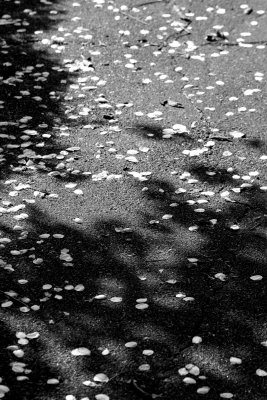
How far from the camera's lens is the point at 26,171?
20.0 feet

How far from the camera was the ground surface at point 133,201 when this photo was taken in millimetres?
4168

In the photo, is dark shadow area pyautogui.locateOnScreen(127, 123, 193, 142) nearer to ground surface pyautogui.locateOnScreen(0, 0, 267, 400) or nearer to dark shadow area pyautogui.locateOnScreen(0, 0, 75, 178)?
ground surface pyautogui.locateOnScreen(0, 0, 267, 400)

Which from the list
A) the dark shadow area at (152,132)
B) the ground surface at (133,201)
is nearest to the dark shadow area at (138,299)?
the ground surface at (133,201)

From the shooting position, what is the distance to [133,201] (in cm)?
570

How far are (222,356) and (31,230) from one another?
1.79 meters

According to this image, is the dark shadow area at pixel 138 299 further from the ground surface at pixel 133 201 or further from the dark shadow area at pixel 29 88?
the dark shadow area at pixel 29 88

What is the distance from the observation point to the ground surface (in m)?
4.17

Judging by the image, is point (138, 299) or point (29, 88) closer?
point (138, 299)

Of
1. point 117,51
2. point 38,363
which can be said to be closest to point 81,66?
point 117,51

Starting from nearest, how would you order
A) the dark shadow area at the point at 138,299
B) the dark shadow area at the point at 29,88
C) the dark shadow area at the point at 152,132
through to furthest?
the dark shadow area at the point at 138,299 < the dark shadow area at the point at 29,88 < the dark shadow area at the point at 152,132

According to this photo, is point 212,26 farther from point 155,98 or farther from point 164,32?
point 155,98

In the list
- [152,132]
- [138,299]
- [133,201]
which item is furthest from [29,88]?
[138,299]

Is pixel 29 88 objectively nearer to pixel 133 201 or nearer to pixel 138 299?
pixel 133 201

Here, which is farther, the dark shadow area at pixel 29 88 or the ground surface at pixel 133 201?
the dark shadow area at pixel 29 88
